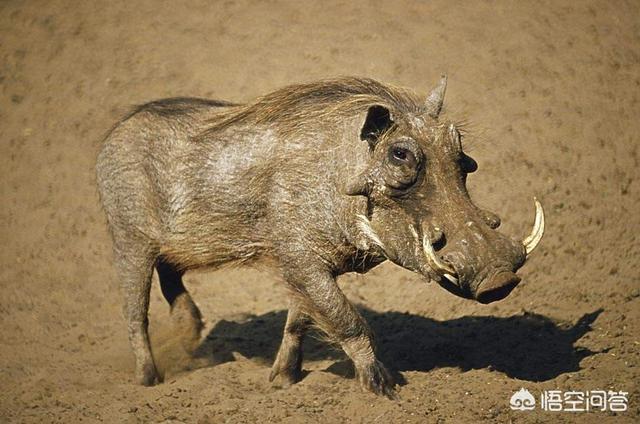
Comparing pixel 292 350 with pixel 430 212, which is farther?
pixel 292 350

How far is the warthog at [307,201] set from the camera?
4.57 m

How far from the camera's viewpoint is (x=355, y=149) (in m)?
4.88

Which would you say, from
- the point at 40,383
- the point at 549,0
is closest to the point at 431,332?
the point at 40,383

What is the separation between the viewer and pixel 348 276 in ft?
23.8

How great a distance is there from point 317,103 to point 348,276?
2.36 meters

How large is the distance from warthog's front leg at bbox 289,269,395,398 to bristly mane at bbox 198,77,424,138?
924mm

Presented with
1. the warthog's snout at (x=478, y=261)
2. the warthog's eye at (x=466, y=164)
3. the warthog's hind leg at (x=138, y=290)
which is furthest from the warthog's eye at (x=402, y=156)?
the warthog's hind leg at (x=138, y=290)

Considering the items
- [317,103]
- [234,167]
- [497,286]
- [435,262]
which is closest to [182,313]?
[234,167]

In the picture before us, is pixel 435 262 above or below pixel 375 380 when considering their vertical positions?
above

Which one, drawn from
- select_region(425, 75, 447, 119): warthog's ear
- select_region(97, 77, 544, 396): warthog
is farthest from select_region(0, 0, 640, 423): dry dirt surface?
select_region(425, 75, 447, 119): warthog's ear

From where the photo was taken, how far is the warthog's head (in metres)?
4.32

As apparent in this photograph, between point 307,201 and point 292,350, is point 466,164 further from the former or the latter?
point 292,350

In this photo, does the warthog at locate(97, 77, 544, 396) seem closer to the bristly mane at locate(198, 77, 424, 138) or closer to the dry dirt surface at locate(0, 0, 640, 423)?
the bristly mane at locate(198, 77, 424, 138)

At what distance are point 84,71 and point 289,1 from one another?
224 centimetres
